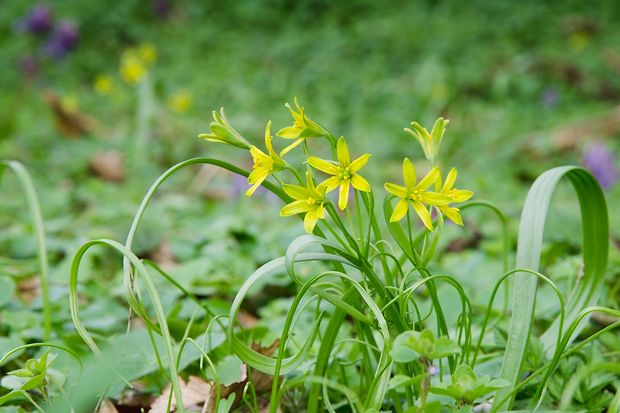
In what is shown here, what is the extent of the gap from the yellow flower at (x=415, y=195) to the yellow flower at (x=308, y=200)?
2.9 inches

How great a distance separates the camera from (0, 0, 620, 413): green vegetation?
2.59 feet

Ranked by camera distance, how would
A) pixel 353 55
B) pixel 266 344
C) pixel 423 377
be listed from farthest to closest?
pixel 353 55, pixel 266 344, pixel 423 377

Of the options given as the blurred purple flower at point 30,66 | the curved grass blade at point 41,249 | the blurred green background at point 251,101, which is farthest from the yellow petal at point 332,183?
the blurred purple flower at point 30,66

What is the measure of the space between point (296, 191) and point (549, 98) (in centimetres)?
392

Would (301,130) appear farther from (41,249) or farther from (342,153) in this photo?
(41,249)

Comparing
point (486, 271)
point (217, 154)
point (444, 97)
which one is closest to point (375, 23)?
point (444, 97)

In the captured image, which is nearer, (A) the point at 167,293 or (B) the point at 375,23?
(A) the point at 167,293

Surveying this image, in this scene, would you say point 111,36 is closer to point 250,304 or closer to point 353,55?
point 353,55

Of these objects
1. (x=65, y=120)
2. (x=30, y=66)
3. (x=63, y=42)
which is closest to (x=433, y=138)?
(x=65, y=120)

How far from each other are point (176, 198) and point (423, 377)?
6.24 feet

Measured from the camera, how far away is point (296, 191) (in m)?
0.74

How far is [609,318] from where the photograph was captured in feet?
4.14

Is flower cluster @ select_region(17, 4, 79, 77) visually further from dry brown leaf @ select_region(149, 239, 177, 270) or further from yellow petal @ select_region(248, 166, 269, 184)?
yellow petal @ select_region(248, 166, 269, 184)

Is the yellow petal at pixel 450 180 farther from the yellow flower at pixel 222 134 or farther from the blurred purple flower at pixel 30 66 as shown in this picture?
the blurred purple flower at pixel 30 66
